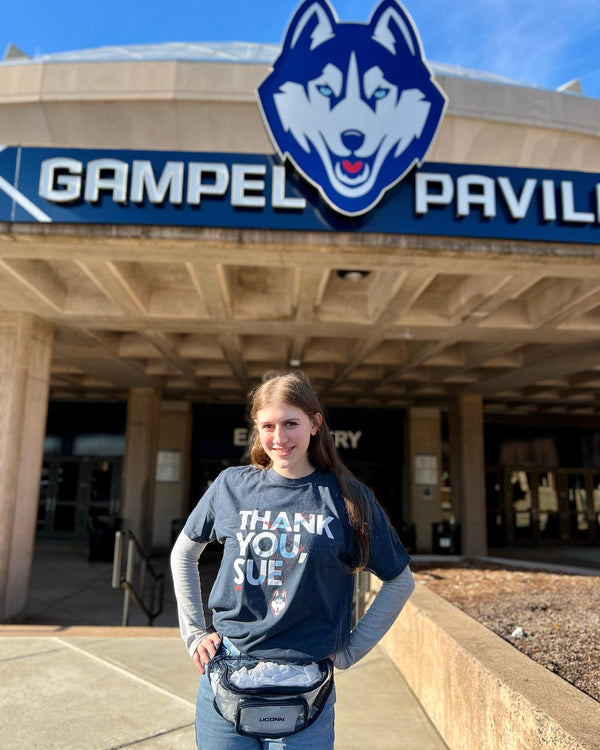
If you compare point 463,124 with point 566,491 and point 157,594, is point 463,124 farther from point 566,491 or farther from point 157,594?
point 566,491

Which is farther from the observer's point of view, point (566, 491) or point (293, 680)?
point (566, 491)

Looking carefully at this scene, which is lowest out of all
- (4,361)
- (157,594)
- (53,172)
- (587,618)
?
(157,594)

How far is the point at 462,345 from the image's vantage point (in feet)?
→ 40.4

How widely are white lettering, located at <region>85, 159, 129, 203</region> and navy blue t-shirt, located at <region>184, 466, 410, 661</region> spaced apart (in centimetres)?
560

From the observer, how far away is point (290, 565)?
1.57m

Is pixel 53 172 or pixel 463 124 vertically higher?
pixel 463 124

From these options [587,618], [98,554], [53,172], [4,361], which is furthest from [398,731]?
[98,554]

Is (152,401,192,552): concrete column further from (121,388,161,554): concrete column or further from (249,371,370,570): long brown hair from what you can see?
(249,371,370,570): long brown hair

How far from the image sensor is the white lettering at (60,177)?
6344 millimetres

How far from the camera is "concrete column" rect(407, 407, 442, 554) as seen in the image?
18.3 metres

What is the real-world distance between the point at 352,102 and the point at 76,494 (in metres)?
17.2

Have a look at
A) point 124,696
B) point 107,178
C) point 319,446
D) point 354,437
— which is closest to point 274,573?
point 319,446

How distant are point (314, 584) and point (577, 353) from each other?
1102 centimetres

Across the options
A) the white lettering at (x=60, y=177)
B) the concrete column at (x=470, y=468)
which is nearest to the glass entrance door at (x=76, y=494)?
the concrete column at (x=470, y=468)
